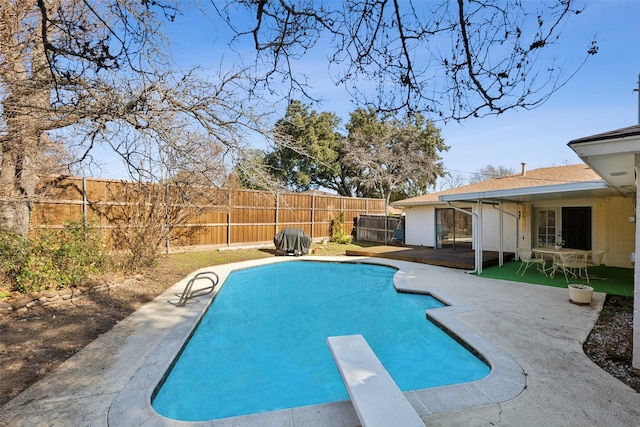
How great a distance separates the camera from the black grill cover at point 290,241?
1340 cm

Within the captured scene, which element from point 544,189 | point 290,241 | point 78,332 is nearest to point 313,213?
point 290,241

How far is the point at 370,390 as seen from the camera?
2.78 metres

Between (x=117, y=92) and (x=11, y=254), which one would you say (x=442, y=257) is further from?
(x=11, y=254)

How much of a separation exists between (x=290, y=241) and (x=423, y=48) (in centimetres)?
1112

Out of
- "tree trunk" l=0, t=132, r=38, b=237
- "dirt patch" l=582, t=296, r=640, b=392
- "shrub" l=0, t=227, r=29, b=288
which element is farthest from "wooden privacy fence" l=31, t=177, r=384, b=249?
"dirt patch" l=582, t=296, r=640, b=392

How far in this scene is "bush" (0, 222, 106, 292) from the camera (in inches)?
230

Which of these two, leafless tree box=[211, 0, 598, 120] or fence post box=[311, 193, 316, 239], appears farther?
fence post box=[311, 193, 316, 239]

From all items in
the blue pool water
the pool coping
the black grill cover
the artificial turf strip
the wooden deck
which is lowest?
the blue pool water

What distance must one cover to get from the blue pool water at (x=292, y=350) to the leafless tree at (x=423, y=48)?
3.35 m

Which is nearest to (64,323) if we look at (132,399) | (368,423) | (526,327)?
(132,399)

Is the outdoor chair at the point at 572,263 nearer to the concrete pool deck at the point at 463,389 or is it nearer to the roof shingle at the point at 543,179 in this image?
the concrete pool deck at the point at 463,389

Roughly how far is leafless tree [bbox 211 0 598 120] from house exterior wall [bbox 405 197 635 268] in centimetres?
1058

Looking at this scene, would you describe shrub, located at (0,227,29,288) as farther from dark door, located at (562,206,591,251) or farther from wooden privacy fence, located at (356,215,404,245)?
dark door, located at (562,206,591,251)

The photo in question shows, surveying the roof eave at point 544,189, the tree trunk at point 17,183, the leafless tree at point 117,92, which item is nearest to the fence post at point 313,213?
the roof eave at point 544,189
